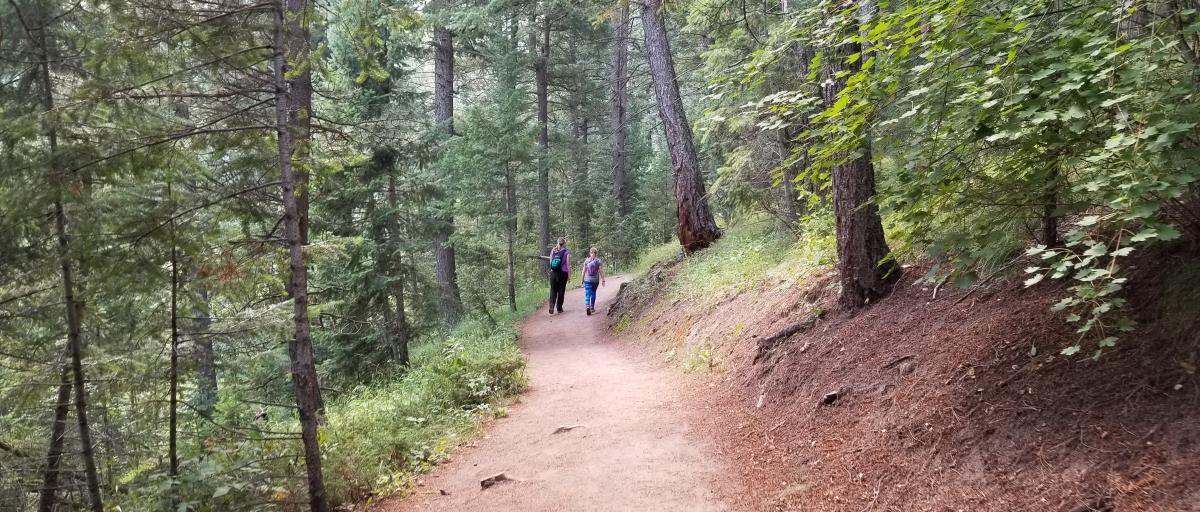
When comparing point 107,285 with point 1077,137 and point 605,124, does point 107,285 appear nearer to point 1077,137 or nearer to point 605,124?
point 1077,137

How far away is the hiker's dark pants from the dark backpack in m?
0.22

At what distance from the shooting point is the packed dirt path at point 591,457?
4.61 metres

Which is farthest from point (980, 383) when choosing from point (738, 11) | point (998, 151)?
point (738, 11)

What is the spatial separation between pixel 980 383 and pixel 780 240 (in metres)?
7.28

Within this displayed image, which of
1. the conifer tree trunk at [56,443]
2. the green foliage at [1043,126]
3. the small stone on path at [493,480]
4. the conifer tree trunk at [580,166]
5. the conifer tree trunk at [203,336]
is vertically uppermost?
Answer: the conifer tree trunk at [580,166]

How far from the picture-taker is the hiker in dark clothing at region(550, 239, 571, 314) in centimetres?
1426

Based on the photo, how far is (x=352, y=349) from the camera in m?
12.2

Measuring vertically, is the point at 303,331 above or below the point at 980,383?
above

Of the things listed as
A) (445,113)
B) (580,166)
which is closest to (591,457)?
(445,113)

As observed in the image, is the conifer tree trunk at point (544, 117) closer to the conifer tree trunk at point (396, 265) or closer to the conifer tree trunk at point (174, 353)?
the conifer tree trunk at point (396, 265)

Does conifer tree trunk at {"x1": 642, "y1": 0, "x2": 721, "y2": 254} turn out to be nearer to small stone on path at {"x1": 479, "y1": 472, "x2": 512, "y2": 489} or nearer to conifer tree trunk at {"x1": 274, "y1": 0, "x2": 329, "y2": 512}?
conifer tree trunk at {"x1": 274, "y1": 0, "x2": 329, "y2": 512}

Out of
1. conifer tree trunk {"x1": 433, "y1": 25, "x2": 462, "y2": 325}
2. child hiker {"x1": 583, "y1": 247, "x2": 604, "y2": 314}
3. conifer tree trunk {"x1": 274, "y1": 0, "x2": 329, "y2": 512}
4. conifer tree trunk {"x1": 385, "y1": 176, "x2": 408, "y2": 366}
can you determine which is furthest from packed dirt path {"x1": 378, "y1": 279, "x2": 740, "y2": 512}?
conifer tree trunk {"x1": 433, "y1": 25, "x2": 462, "y2": 325}

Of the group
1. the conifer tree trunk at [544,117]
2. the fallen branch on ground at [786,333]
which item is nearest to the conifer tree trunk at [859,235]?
the fallen branch on ground at [786,333]

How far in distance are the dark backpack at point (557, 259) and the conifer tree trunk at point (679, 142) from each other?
2974 millimetres
